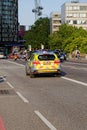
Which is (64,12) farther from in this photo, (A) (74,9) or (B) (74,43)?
(B) (74,43)

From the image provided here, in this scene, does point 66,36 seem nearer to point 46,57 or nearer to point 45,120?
point 46,57

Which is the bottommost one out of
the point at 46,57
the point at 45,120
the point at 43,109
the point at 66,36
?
the point at 66,36

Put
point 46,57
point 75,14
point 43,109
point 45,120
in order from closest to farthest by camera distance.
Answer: point 45,120, point 43,109, point 46,57, point 75,14

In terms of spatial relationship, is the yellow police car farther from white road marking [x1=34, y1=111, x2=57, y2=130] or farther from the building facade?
the building facade

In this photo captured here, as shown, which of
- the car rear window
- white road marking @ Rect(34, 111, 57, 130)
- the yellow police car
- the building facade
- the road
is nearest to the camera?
white road marking @ Rect(34, 111, 57, 130)

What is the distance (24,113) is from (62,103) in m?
2.51

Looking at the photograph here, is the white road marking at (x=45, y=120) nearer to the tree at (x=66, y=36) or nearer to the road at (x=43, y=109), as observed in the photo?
the road at (x=43, y=109)

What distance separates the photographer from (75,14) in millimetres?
194250

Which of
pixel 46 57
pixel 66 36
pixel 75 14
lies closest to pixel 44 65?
pixel 46 57

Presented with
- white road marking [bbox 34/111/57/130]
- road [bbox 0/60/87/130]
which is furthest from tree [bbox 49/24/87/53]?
white road marking [bbox 34/111/57/130]

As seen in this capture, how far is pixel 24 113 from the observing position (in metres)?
12.9

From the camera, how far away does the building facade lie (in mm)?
190625

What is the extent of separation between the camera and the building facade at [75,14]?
190625mm

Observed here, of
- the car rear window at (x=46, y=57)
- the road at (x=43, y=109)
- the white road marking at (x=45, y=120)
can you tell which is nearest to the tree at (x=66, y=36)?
the car rear window at (x=46, y=57)
